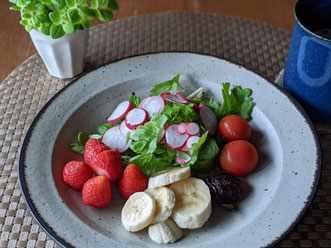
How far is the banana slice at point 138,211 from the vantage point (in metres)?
0.91

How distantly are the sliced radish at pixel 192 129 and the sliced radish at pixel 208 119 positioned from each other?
36 mm

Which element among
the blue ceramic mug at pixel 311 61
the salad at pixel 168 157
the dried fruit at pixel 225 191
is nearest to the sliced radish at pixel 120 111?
the salad at pixel 168 157

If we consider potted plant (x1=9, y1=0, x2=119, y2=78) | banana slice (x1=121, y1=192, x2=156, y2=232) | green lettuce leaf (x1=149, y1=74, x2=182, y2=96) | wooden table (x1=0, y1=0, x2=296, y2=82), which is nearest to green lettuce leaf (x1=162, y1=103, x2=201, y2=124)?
green lettuce leaf (x1=149, y1=74, x2=182, y2=96)


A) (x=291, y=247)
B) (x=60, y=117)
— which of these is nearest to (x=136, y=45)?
(x=60, y=117)

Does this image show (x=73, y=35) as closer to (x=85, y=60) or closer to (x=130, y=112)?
(x=85, y=60)

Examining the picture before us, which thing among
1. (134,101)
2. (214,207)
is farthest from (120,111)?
(214,207)

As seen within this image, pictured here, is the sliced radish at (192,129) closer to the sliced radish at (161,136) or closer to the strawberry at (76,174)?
the sliced radish at (161,136)

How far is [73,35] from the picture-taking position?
1244mm

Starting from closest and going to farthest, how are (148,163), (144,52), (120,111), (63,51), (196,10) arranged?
(148,163) < (120,111) < (63,51) < (144,52) < (196,10)

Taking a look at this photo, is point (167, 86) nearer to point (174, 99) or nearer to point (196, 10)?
point (174, 99)

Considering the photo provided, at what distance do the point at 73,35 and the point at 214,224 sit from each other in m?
0.69

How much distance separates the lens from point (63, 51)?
4.18 ft

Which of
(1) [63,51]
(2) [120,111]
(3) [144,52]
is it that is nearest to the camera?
(2) [120,111]

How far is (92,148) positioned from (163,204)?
0.24 meters
